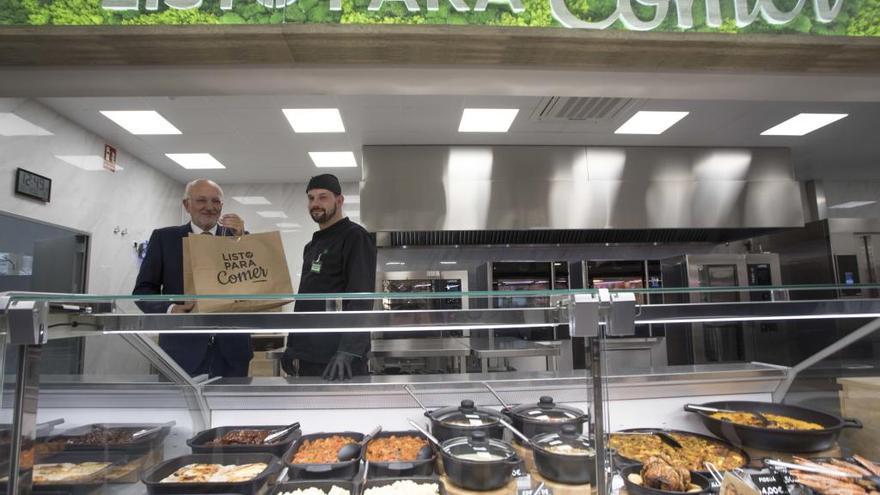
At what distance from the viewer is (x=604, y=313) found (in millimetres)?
1080

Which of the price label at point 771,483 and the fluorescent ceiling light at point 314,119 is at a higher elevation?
the fluorescent ceiling light at point 314,119

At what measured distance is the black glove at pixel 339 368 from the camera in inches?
66.1

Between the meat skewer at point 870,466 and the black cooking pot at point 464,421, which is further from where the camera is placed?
the black cooking pot at point 464,421

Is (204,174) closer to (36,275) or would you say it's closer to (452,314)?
(36,275)

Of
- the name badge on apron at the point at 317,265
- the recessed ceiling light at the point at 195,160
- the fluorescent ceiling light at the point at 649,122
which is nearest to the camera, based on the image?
the name badge on apron at the point at 317,265

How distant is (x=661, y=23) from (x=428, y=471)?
6.75ft

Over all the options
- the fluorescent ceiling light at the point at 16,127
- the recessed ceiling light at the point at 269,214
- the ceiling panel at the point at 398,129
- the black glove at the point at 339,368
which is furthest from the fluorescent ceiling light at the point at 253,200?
the black glove at the point at 339,368

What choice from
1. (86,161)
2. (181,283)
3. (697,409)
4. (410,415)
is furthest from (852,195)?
(86,161)

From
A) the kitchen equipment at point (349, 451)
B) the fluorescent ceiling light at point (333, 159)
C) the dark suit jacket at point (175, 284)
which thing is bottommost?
the kitchen equipment at point (349, 451)

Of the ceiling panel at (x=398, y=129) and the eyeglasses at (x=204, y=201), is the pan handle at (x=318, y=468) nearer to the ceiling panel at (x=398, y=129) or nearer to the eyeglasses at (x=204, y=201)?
the eyeglasses at (x=204, y=201)

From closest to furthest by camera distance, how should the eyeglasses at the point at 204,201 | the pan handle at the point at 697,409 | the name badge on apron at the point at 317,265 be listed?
the pan handle at the point at 697,409 < the name badge on apron at the point at 317,265 < the eyeglasses at the point at 204,201

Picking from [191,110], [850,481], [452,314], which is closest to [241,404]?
[452,314]

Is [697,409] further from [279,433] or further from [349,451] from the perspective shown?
[279,433]

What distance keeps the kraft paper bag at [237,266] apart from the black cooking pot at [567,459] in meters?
0.86
